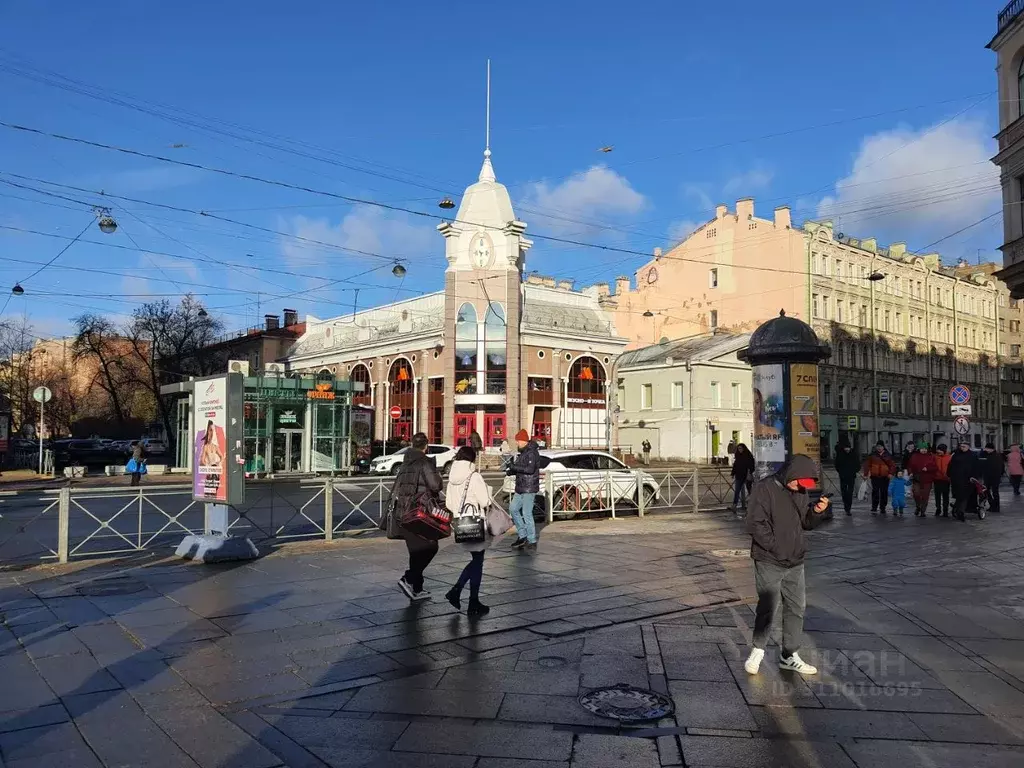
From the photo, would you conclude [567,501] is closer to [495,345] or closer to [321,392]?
[321,392]

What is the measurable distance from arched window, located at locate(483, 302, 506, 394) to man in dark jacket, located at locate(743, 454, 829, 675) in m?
38.8

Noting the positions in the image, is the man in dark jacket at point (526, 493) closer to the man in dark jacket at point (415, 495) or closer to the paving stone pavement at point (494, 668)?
the paving stone pavement at point (494, 668)

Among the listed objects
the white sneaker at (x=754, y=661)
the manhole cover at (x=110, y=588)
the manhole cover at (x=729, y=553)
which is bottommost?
the manhole cover at (x=729, y=553)

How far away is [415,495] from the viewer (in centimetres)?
817

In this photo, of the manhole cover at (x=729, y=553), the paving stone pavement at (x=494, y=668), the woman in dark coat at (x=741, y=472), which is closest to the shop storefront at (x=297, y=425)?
the woman in dark coat at (x=741, y=472)

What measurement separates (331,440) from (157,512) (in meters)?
23.3

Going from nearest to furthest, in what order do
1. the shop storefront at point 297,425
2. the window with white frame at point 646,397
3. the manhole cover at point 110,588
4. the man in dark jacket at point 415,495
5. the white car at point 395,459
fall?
the man in dark jacket at point 415,495 → the manhole cover at point 110,588 → the white car at point 395,459 → the shop storefront at point 297,425 → the window with white frame at point 646,397

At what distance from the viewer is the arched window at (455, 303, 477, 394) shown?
45.0 meters

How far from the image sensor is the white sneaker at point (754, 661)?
6.00 metres

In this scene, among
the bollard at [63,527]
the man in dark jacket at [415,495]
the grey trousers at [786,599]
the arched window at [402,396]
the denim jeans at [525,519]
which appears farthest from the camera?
the arched window at [402,396]

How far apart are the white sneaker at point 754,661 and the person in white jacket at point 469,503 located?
284 cm

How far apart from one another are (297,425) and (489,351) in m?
12.8

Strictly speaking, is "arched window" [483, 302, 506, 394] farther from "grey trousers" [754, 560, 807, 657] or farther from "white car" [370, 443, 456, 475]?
"grey trousers" [754, 560, 807, 657]

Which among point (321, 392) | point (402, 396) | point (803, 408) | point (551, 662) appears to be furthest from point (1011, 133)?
point (402, 396)
